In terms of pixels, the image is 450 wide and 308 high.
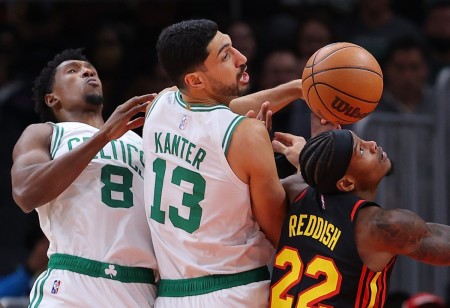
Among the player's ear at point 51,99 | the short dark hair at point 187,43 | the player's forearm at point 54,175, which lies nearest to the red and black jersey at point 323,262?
the short dark hair at point 187,43

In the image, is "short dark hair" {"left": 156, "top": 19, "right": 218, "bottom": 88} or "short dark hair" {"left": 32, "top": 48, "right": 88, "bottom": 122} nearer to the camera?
"short dark hair" {"left": 156, "top": 19, "right": 218, "bottom": 88}

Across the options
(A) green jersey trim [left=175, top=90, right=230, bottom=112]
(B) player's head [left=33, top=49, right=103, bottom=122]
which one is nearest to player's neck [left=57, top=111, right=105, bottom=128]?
(B) player's head [left=33, top=49, right=103, bottom=122]

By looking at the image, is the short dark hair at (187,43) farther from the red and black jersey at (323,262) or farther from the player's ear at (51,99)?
the player's ear at (51,99)

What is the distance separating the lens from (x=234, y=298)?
19.1 ft

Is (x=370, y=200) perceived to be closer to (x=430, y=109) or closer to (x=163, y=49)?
(x=163, y=49)

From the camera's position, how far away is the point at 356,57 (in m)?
6.03

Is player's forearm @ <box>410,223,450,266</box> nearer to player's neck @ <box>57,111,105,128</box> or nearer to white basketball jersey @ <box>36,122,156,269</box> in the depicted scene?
white basketball jersey @ <box>36,122,156,269</box>

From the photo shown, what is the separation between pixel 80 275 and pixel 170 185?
0.79 metres

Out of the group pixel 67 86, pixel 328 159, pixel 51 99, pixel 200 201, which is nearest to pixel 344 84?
pixel 328 159

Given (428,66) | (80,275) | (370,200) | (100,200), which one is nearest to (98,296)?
(80,275)

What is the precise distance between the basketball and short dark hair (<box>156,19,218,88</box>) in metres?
0.64

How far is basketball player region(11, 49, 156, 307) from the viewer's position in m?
6.14

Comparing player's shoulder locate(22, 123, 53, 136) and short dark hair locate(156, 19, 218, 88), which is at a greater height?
short dark hair locate(156, 19, 218, 88)

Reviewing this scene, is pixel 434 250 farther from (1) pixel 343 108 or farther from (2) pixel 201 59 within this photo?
(2) pixel 201 59
